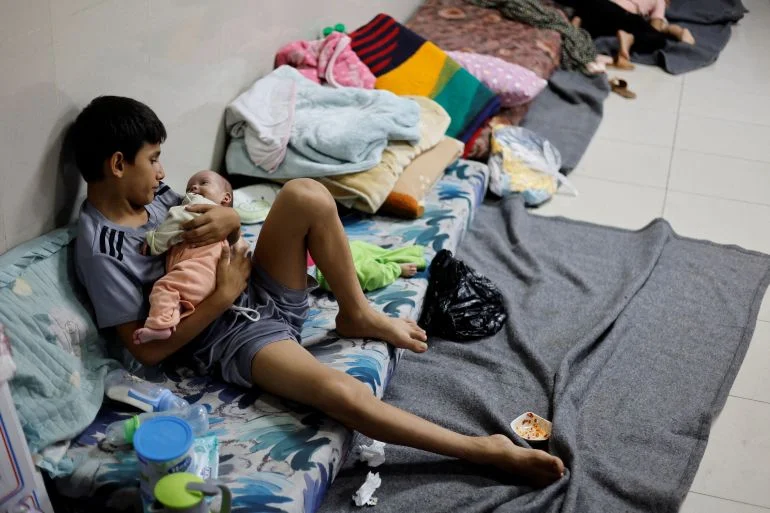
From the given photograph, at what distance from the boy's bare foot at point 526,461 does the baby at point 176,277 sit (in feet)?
2.18

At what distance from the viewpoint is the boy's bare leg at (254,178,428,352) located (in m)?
1.86

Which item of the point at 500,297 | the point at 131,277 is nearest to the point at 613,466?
the point at 500,297

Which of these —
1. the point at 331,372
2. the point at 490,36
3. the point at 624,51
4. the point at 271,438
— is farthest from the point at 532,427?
the point at 624,51

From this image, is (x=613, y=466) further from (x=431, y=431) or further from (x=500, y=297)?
(x=500, y=297)

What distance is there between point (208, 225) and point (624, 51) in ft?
9.93

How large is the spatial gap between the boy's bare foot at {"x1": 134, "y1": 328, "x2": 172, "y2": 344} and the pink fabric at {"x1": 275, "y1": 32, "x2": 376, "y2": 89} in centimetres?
130

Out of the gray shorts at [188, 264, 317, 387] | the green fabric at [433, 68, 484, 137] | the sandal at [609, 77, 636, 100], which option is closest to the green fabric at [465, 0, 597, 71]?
the sandal at [609, 77, 636, 100]

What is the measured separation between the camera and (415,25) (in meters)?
3.79

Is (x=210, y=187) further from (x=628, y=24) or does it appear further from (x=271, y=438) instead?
(x=628, y=24)

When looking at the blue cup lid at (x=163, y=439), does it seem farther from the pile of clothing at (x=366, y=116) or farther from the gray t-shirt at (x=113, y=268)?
the pile of clothing at (x=366, y=116)

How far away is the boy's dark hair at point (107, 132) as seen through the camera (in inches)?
68.5

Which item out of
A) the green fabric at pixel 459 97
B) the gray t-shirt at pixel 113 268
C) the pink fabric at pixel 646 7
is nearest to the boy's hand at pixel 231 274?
the gray t-shirt at pixel 113 268

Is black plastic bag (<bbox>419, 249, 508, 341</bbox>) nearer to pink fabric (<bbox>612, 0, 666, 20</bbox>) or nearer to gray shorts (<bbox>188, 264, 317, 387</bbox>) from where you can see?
gray shorts (<bbox>188, 264, 317, 387</bbox>)

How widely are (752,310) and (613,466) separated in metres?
0.83
